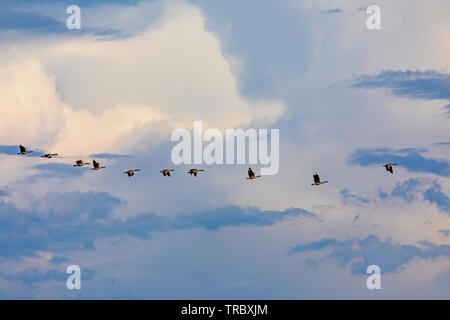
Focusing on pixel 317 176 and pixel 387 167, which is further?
pixel 317 176

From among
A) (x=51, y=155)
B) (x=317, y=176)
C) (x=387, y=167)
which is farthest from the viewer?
(x=51, y=155)

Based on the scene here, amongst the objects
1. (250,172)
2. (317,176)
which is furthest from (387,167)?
(250,172)

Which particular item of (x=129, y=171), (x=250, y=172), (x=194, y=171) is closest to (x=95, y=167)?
(x=129, y=171)

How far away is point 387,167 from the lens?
547ft

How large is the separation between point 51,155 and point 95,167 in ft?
50.3

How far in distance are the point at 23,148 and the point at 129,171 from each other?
80.9 feet

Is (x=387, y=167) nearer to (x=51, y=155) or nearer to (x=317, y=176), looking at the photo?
(x=317, y=176)

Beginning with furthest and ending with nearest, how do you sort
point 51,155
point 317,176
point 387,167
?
point 51,155 → point 317,176 → point 387,167

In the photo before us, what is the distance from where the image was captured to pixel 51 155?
192 m
